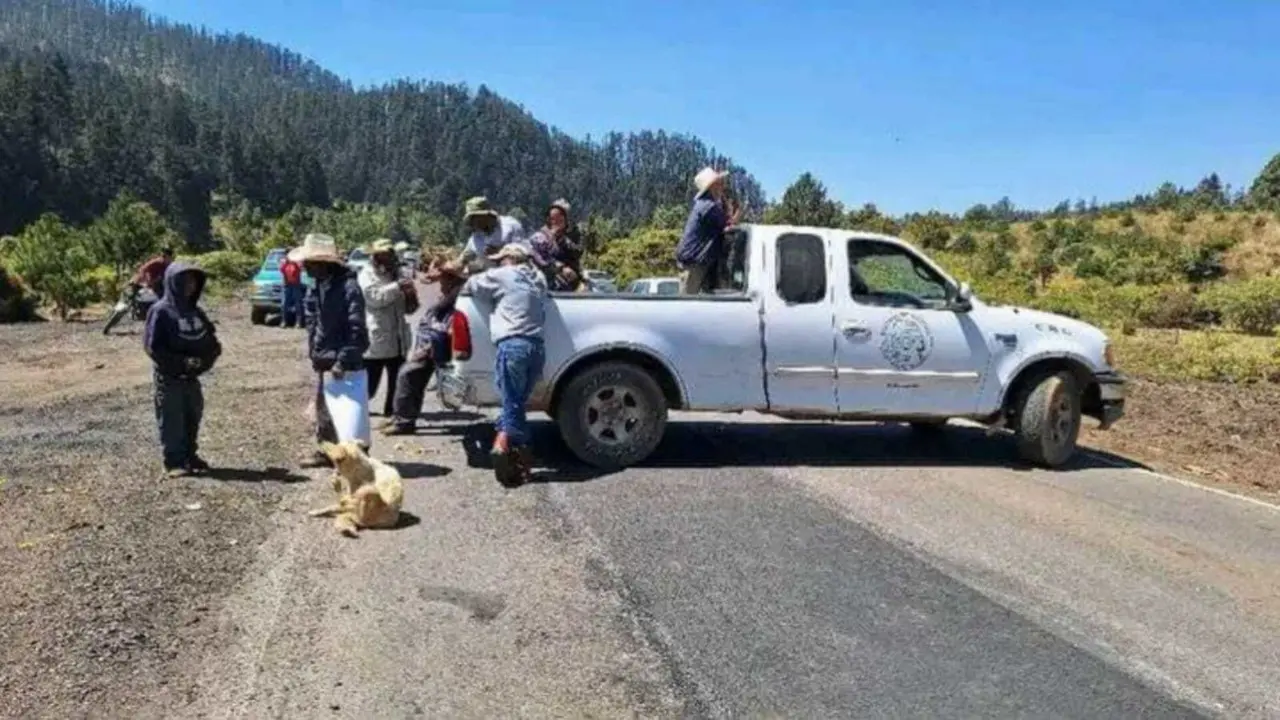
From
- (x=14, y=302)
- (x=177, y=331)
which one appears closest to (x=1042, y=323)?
(x=177, y=331)

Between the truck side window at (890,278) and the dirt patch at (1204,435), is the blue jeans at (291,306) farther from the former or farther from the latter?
the dirt patch at (1204,435)

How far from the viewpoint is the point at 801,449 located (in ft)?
32.1

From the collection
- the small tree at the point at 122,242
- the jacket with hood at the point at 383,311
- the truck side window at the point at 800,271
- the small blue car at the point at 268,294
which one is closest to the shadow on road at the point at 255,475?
the jacket with hood at the point at 383,311

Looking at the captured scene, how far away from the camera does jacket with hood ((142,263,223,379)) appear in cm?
754

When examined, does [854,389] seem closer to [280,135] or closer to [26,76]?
[26,76]

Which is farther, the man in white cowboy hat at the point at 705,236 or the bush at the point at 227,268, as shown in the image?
the bush at the point at 227,268

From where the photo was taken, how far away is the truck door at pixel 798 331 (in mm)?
8695

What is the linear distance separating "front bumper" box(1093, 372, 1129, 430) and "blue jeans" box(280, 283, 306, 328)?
13811mm

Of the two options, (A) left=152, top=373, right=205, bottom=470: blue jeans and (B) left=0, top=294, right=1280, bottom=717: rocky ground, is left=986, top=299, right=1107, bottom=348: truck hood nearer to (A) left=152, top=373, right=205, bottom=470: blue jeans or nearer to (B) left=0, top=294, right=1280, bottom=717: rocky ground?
(B) left=0, top=294, right=1280, bottom=717: rocky ground

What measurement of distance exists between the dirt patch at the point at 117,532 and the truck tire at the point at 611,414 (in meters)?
2.11

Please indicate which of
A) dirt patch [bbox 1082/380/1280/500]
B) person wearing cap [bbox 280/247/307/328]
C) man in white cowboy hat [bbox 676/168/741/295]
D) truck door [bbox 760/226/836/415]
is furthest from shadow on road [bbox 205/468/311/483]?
person wearing cap [bbox 280/247/307/328]

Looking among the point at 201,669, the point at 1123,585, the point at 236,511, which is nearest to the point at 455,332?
the point at 236,511

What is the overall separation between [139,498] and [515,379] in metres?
2.61

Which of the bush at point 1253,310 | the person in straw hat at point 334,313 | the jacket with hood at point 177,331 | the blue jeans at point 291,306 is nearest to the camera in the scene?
the jacket with hood at point 177,331
